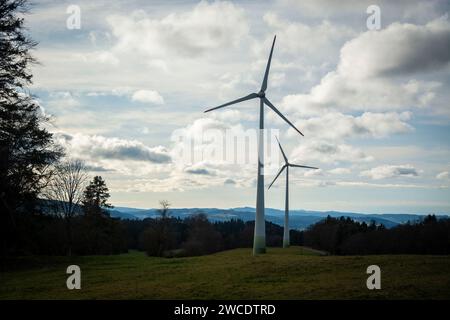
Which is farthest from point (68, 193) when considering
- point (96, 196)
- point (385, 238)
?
point (385, 238)

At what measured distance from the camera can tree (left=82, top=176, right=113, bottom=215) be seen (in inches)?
2722

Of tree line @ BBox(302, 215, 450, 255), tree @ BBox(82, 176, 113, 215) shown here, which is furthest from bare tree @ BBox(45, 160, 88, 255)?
tree line @ BBox(302, 215, 450, 255)

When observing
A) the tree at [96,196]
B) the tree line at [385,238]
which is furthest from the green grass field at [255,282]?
the tree line at [385,238]

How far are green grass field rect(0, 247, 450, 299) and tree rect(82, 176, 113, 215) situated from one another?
3584 centimetres

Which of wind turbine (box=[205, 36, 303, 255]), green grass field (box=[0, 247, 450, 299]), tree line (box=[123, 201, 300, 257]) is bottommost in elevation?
tree line (box=[123, 201, 300, 257])

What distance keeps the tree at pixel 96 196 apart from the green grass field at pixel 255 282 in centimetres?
3584

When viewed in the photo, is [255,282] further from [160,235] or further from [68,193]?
[160,235]

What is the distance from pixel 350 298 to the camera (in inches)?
712

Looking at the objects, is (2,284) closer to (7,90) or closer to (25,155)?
(25,155)

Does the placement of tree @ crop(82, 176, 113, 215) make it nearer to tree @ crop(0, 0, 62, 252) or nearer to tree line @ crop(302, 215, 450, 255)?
tree @ crop(0, 0, 62, 252)

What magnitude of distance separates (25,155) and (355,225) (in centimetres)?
10672

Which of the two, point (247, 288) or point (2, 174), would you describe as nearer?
point (247, 288)

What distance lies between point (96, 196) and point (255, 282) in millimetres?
52683
